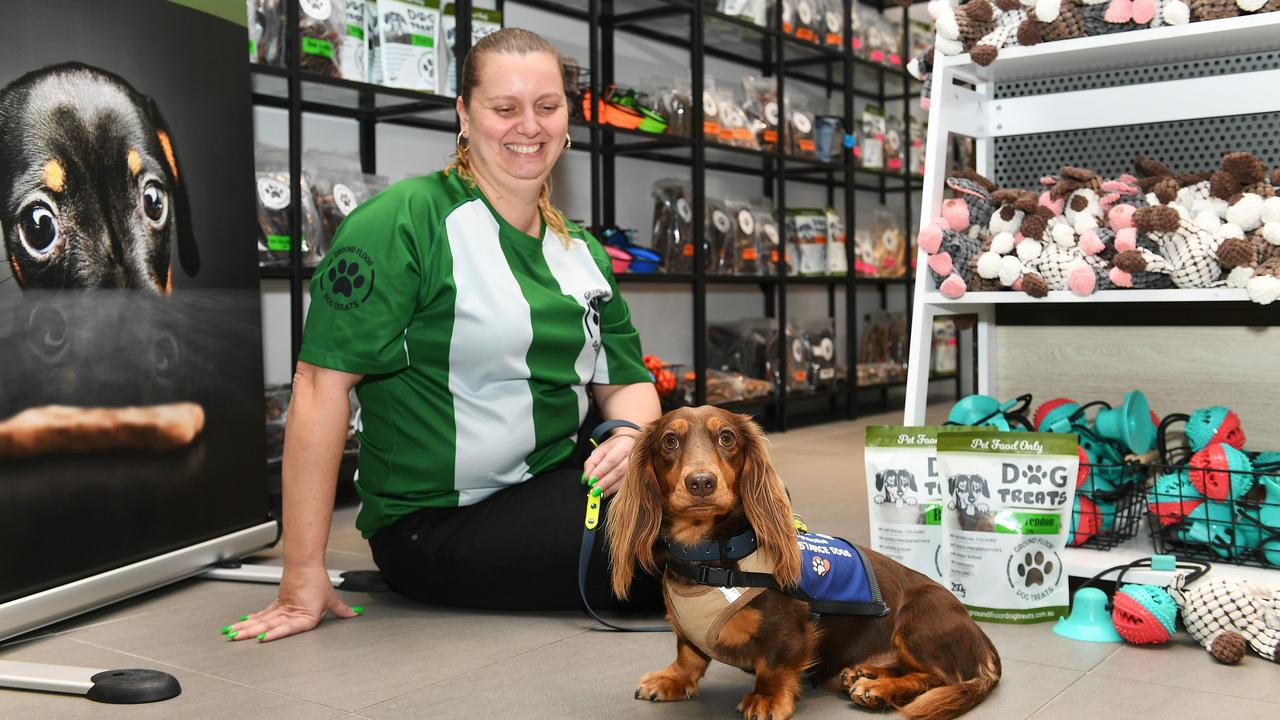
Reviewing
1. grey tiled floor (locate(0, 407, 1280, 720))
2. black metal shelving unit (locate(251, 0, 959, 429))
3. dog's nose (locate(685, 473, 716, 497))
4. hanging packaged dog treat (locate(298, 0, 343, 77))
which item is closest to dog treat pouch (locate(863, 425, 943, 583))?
grey tiled floor (locate(0, 407, 1280, 720))

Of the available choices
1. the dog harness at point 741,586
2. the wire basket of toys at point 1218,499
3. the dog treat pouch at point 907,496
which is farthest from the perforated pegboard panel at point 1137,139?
the dog harness at point 741,586

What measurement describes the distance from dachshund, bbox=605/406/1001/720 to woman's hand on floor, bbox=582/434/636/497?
443 mm

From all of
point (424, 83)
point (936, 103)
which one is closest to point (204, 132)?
point (424, 83)

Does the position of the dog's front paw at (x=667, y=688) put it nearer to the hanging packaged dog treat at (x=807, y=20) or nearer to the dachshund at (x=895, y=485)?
the dachshund at (x=895, y=485)

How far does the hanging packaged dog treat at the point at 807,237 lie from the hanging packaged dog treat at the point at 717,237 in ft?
1.91

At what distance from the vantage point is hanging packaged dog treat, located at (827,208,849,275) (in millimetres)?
5535

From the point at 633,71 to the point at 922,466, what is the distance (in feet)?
10.7

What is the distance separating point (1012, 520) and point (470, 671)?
0.99 metres

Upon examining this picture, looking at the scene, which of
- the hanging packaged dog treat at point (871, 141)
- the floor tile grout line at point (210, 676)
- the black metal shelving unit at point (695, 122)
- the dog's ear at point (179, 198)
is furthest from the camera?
the hanging packaged dog treat at point (871, 141)

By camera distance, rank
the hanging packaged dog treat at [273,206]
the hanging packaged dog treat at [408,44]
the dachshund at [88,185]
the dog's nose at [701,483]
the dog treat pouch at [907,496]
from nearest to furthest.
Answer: the dog's nose at [701,483] < the dachshund at [88,185] < the dog treat pouch at [907,496] < the hanging packaged dog treat at [273,206] < the hanging packaged dog treat at [408,44]

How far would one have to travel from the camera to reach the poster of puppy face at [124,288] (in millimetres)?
1876

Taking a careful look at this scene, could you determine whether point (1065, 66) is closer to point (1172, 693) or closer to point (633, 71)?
point (1172, 693)

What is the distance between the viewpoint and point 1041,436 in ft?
6.46

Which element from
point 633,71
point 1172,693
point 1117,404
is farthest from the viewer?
point 633,71
